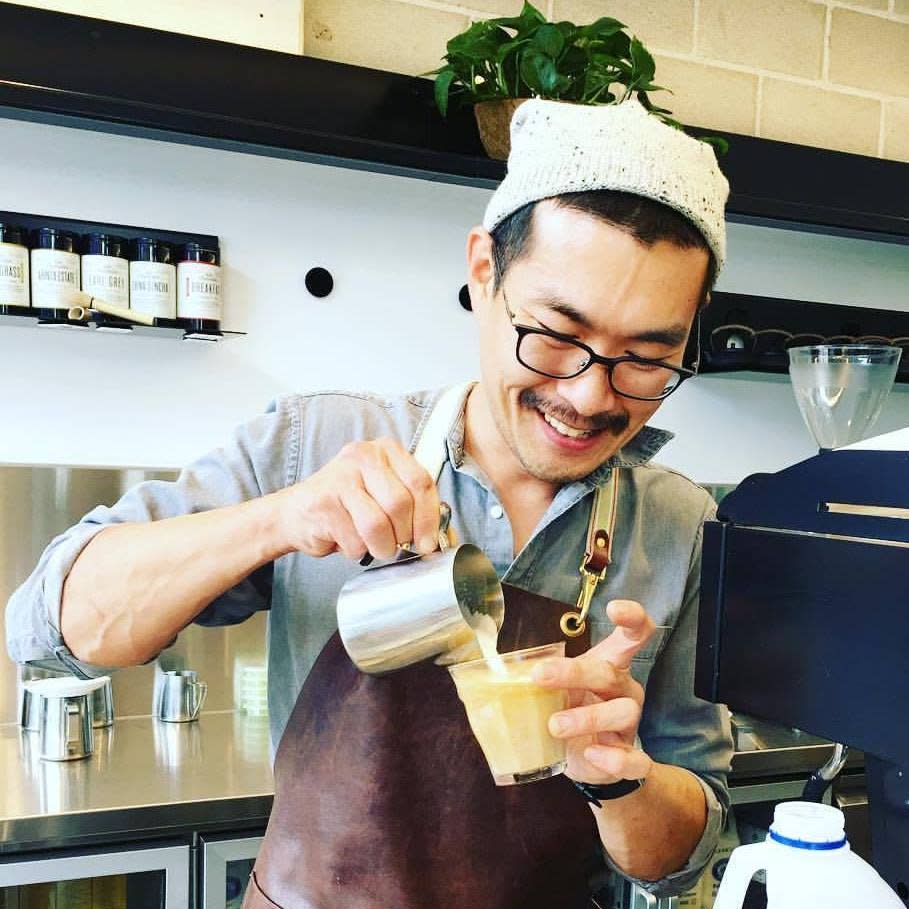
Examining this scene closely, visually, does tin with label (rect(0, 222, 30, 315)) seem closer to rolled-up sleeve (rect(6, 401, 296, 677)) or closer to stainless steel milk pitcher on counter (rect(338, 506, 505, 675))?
rolled-up sleeve (rect(6, 401, 296, 677))

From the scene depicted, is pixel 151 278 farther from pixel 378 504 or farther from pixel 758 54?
pixel 758 54

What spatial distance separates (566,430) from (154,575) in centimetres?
51

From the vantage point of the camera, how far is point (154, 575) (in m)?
1.15

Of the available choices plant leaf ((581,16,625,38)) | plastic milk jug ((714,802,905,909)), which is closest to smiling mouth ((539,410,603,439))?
plastic milk jug ((714,802,905,909))

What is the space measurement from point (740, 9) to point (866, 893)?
2.77 m

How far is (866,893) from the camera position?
2.43 feet

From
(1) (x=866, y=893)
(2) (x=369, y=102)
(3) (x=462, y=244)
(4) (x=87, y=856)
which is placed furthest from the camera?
(3) (x=462, y=244)

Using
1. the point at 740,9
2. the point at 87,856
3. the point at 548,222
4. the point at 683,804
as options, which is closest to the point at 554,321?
the point at 548,222

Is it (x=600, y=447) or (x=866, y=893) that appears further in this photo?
(x=600, y=447)

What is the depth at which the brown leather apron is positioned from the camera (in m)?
1.21

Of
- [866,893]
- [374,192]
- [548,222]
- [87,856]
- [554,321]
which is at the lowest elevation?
[87,856]

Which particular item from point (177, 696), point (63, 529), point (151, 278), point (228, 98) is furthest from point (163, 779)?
point (228, 98)

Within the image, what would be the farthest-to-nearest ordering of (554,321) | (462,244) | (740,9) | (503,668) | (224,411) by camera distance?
1. (740,9)
2. (462,244)
3. (224,411)
4. (554,321)
5. (503,668)

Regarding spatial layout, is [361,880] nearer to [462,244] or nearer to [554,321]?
[554,321]
